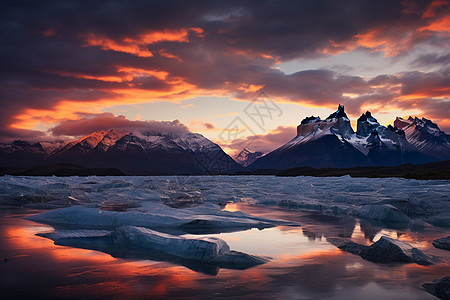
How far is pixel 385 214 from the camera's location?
15570 millimetres

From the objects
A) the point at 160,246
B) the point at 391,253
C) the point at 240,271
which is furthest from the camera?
the point at 160,246

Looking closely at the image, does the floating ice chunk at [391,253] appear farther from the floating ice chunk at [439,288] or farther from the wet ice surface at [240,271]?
the floating ice chunk at [439,288]

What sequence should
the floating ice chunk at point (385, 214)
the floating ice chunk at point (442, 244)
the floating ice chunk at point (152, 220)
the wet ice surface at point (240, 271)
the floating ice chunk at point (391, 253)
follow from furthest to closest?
the floating ice chunk at point (385, 214), the floating ice chunk at point (152, 220), the floating ice chunk at point (442, 244), the floating ice chunk at point (391, 253), the wet ice surface at point (240, 271)

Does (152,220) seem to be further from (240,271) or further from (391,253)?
(391,253)

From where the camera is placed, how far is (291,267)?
7.61 metres

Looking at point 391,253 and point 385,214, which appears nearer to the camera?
point 391,253

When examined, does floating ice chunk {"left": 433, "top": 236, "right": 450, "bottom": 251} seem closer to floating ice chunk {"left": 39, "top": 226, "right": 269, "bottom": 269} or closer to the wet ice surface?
the wet ice surface

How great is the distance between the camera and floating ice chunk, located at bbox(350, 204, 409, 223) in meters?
15.4

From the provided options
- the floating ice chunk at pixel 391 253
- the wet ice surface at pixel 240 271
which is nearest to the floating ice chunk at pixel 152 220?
the wet ice surface at pixel 240 271

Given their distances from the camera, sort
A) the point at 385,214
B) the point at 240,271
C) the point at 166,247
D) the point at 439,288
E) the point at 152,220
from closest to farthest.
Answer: the point at 439,288
the point at 240,271
the point at 166,247
the point at 152,220
the point at 385,214

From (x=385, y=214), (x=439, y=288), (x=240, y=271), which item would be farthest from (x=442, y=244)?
(x=240, y=271)

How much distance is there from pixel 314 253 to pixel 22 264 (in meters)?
7.04

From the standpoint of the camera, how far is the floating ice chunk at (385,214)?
15375mm

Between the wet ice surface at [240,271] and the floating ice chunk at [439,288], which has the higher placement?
the floating ice chunk at [439,288]
